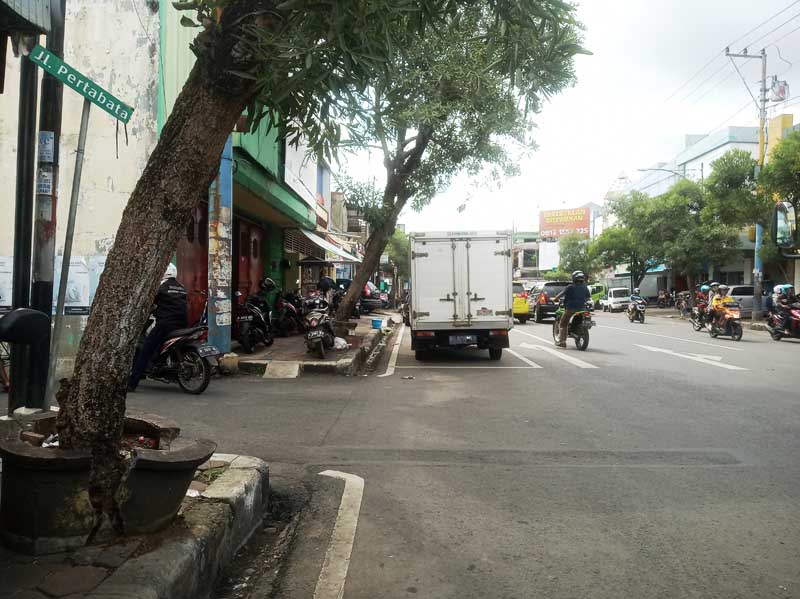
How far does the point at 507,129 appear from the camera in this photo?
14.0 metres

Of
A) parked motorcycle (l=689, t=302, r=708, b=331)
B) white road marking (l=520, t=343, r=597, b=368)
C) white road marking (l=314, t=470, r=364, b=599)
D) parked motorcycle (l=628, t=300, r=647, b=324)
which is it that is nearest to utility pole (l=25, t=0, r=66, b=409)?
white road marking (l=314, t=470, r=364, b=599)

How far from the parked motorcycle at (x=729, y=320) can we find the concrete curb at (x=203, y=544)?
17002 mm

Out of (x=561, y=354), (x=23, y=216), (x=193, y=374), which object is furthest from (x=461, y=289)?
(x=23, y=216)

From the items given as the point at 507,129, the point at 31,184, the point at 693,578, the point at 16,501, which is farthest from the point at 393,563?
the point at 507,129

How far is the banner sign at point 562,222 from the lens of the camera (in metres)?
75.6

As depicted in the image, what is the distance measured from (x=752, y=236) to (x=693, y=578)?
3047cm

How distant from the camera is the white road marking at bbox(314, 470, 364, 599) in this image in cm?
314

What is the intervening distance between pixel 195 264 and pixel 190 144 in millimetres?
9709

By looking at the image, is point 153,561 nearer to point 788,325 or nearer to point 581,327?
point 581,327

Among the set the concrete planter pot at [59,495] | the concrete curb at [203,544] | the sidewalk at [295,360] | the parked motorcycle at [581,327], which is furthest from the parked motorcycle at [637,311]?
the concrete planter pot at [59,495]

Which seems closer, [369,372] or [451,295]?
[369,372]

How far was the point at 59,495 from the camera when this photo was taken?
2.88 m

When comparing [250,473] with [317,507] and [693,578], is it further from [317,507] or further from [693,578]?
[693,578]

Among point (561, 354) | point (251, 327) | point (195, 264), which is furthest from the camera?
point (561, 354)
